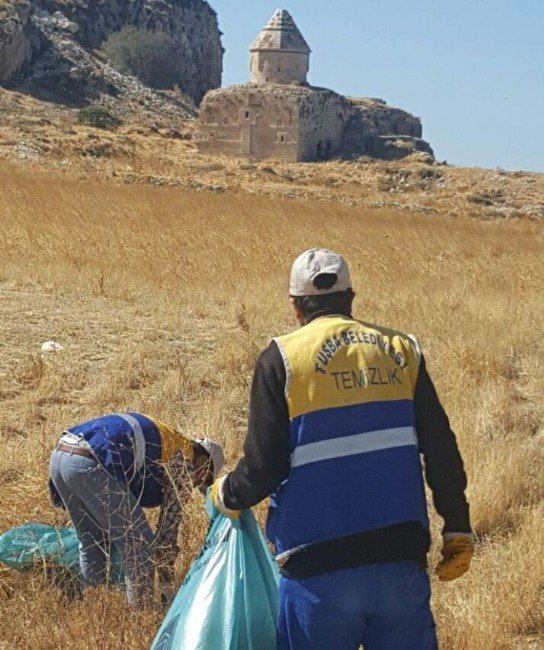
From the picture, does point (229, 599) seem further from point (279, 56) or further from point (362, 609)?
point (279, 56)

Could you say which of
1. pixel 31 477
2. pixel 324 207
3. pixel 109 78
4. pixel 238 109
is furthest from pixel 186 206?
pixel 109 78

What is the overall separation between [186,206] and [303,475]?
13385 mm

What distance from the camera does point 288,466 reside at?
110 inches

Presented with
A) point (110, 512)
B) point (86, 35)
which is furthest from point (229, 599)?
point (86, 35)

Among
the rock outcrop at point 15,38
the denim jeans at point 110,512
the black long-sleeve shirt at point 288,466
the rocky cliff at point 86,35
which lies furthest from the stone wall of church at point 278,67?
the black long-sleeve shirt at point 288,466

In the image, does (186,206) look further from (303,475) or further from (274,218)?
(303,475)

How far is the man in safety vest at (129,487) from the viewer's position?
3.62m

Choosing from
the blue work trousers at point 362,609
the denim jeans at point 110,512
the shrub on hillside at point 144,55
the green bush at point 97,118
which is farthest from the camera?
the shrub on hillside at point 144,55

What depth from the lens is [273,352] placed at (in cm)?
274

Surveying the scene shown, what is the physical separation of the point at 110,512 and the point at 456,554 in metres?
1.36

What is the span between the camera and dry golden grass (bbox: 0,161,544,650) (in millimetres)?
3875

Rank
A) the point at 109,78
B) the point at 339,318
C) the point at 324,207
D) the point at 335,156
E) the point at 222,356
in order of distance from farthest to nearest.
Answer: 1. the point at 109,78
2. the point at 335,156
3. the point at 324,207
4. the point at 222,356
5. the point at 339,318

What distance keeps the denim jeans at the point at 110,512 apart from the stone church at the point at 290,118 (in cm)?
4295

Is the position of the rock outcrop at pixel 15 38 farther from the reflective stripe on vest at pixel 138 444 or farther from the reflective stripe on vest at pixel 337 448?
the reflective stripe on vest at pixel 337 448
